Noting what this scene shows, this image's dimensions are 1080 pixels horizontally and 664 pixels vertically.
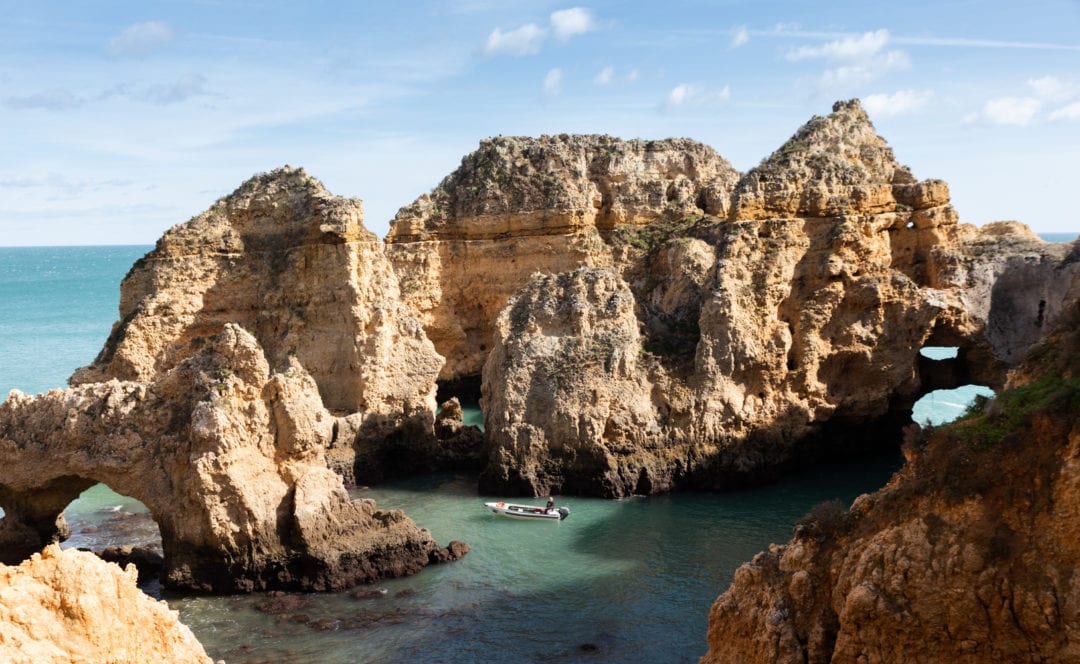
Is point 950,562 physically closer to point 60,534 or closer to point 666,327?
point 666,327

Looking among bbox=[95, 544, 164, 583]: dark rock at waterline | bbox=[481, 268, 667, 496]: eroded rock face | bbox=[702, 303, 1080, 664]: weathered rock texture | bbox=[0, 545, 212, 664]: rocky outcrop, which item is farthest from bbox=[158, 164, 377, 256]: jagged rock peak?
bbox=[702, 303, 1080, 664]: weathered rock texture

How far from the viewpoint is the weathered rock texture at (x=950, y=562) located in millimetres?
11500

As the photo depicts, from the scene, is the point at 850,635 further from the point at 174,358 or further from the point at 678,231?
the point at 678,231

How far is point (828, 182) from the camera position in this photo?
1278 inches

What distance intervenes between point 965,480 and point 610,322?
19182 millimetres

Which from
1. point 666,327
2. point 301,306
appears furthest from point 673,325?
point 301,306

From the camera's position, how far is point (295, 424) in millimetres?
22391

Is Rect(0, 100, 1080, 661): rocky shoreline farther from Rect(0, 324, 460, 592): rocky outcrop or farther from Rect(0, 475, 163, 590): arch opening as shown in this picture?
Rect(0, 324, 460, 592): rocky outcrop

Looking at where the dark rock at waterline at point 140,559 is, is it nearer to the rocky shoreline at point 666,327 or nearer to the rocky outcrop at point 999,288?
the rocky shoreline at point 666,327

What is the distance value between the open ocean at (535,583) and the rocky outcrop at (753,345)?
1.23 meters

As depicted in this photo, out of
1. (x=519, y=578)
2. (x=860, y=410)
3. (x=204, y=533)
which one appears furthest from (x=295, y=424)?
(x=860, y=410)

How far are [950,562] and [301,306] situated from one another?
25.2 metres

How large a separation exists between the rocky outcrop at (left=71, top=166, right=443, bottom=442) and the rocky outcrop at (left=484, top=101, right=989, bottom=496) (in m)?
3.44

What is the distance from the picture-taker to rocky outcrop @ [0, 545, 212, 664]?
10.7 metres
